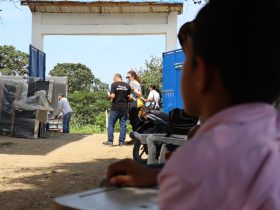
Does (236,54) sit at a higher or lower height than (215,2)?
lower

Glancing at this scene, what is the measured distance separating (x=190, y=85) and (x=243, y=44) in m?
0.14

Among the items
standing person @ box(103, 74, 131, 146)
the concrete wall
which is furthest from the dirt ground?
the concrete wall

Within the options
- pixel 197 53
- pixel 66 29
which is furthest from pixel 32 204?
pixel 66 29

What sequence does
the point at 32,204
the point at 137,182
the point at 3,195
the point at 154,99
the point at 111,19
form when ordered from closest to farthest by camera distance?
1. the point at 137,182
2. the point at 32,204
3. the point at 3,195
4. the point at 154,99
5. the point at 111,19

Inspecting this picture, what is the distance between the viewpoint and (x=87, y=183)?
19.3 feet

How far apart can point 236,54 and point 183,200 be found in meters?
0.29

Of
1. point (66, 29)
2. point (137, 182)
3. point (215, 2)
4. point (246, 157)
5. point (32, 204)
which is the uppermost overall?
point (66, 29)

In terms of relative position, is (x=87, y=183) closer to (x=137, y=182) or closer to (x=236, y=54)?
(x=137, y=182)

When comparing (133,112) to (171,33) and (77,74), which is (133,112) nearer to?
(171,33)

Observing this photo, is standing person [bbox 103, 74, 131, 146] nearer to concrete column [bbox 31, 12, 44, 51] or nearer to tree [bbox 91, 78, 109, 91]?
concrete column [bbox 31, 12, 44, 51]

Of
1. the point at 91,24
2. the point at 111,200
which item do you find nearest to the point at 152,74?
the point at 91,24

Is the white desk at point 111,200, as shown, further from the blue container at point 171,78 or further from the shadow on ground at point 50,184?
the blue container at point 171,78

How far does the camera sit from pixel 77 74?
44.7 metres

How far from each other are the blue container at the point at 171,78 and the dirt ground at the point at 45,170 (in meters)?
1.37
